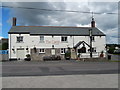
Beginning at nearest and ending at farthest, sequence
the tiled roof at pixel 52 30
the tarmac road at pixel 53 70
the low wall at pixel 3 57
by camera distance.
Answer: the tarmac road at pixel 53 70 → the low wall at pixel 3 57 → the tiled roof at pixel 52 30

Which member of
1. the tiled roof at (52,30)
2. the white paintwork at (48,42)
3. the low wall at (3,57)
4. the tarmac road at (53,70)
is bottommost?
the tarmac road at (53,70)

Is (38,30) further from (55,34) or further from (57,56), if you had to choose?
(57,56)

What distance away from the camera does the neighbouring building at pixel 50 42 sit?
27.0m

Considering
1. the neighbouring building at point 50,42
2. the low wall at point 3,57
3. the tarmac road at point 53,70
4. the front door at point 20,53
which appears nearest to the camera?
the tarmac road at point 53,70

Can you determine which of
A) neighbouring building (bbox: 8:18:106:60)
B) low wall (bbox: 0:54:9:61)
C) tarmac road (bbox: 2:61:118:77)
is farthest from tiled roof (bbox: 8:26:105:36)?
tarmac road (bbox: 2:61:118:77)

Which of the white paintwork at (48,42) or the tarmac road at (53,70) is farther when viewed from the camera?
the white paintwork at (48,42)

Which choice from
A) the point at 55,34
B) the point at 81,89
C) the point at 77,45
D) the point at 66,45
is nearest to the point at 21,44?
the point at 55,34

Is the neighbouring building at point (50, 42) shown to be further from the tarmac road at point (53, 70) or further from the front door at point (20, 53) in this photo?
the tarmac road at point (53, 70)

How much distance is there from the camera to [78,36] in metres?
30.2

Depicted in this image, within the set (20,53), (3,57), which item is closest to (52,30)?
(20,53)

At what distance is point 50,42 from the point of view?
94.4ft

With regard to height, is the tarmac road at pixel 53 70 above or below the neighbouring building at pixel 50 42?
below

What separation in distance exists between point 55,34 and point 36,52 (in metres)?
6.14

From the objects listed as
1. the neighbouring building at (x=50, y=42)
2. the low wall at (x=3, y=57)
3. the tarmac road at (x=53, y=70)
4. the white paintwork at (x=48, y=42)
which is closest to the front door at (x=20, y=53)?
the neighbouring building at (x=50, y=42)
